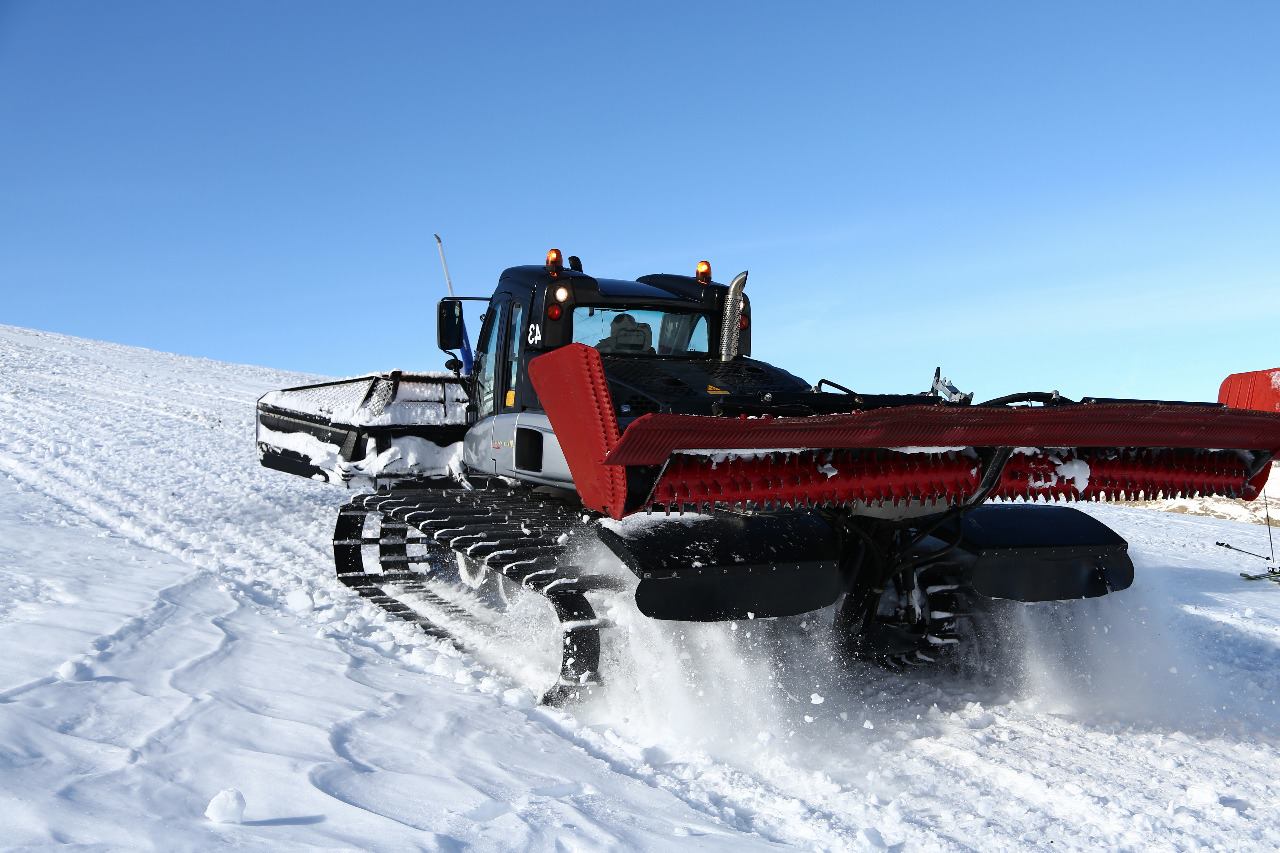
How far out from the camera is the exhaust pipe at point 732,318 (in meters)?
5.91

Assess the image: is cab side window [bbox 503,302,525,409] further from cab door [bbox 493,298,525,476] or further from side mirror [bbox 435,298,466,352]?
side mirror [bbox 435,298,466,352]

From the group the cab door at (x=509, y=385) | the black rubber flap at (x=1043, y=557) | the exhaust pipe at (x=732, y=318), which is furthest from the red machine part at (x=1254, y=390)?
the cab door at (x=509, y=385)

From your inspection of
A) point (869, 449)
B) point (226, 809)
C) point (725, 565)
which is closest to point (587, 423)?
point (725, 565)

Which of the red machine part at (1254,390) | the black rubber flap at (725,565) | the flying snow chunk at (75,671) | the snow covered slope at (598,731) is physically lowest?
the snow covered slope at (598,731)

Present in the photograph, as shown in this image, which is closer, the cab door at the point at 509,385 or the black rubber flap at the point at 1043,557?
the black rubber flap at the point at 1043,557

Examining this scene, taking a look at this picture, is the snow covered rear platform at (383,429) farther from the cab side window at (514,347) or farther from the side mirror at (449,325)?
the cab side window at (514,347)

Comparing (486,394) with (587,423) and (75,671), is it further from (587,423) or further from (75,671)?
(75,671)

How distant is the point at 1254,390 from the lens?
499 centimetres

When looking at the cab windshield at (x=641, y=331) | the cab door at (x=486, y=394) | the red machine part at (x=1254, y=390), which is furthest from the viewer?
the cab door at (x=486, y=394)

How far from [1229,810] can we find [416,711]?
2.81 metres

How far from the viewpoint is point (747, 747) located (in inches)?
143

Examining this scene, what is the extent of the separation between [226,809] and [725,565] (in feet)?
6.50

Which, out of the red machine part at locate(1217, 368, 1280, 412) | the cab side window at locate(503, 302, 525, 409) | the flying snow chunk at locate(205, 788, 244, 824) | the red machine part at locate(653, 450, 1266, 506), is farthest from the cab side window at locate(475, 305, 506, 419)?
the red machine part at locate(1217, 368, 1280, 412)

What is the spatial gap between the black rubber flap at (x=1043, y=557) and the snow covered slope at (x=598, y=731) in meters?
0.48
